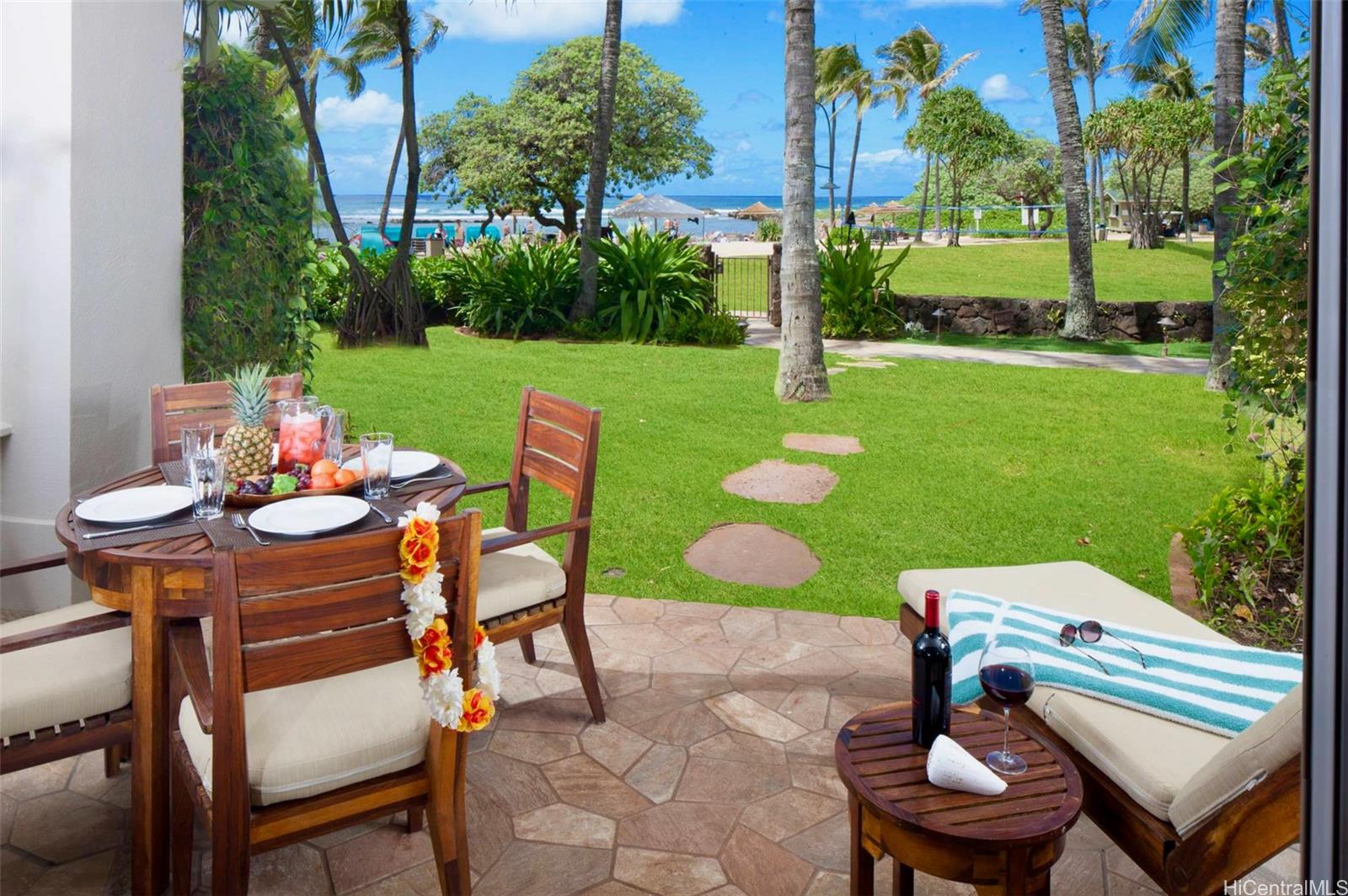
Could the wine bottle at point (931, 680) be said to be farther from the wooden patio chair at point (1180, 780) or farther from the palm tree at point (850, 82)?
the palm tree at point (850, 82)

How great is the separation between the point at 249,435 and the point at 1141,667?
2.01 metres

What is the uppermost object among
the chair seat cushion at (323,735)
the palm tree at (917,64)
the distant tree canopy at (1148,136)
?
the palm tree at (917,64)

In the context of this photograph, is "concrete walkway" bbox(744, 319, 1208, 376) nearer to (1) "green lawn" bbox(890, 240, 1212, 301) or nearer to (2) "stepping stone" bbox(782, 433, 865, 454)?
(2) "stepping stone" bbox(782, 433, 865, 454)

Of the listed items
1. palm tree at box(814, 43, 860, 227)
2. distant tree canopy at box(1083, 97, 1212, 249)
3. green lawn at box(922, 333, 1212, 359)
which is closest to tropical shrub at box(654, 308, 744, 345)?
green lawn at box(922, 333, 1212, 359)

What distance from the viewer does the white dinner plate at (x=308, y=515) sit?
6.78ft

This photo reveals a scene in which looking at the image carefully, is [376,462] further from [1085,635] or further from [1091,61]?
[1091,61]

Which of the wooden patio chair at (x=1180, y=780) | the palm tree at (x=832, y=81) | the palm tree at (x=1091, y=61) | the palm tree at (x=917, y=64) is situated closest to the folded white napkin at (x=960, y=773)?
the wooden patio chair at (x=1180, y=780)

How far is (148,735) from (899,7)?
66.0 metres

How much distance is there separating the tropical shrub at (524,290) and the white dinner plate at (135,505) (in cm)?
869

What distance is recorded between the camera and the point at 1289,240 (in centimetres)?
298

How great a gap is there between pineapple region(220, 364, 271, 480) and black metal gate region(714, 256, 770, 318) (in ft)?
29.2

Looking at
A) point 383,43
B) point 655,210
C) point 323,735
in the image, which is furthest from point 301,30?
point 383,43

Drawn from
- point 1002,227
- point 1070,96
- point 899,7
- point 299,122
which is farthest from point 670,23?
point 299,122

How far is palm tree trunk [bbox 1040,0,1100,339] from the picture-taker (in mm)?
10445
